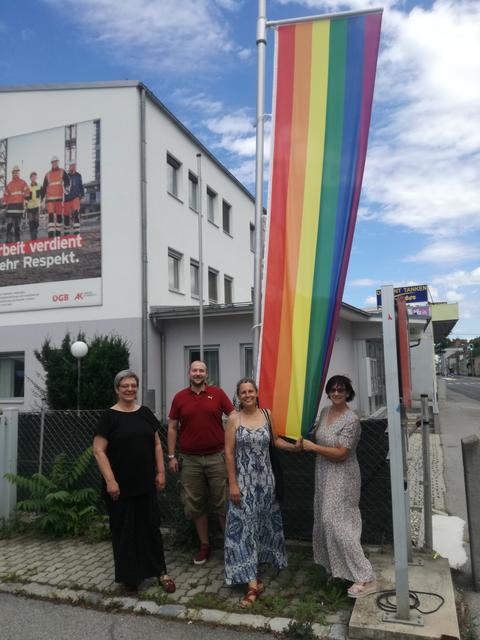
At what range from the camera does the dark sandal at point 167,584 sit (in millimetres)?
4340

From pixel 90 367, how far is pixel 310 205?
9940mm

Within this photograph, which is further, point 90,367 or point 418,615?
point 90,367

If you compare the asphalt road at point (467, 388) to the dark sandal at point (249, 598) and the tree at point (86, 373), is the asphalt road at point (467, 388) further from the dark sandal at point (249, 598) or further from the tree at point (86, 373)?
the dark sandal at point (249, 598)

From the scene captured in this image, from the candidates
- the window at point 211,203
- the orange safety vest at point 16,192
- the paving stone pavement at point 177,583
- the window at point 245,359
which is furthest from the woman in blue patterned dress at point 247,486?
the window at point 211,203

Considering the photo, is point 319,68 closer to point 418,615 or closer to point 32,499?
point 418,615

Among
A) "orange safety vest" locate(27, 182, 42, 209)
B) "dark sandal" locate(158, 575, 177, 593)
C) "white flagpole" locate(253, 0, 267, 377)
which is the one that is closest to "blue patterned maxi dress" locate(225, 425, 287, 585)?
"dark sandal" locate(158, 575, 177, 593)

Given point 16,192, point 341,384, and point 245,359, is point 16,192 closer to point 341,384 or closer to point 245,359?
point 245,359

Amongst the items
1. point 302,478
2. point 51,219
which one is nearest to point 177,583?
point 302,478

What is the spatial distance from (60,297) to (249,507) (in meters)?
12.7

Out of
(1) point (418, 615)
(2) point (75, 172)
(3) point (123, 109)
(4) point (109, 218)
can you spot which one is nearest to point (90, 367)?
(4) point (109, 218)

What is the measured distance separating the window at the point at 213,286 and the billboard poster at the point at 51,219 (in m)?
5.30

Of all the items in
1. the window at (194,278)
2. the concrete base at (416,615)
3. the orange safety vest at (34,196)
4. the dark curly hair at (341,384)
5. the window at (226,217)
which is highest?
the window at (226,217)

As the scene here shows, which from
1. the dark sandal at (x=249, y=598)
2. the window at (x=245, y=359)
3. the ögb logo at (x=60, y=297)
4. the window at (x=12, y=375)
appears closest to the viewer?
the dark sandal at (x=249, y=598)

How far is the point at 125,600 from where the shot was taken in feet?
14.0
